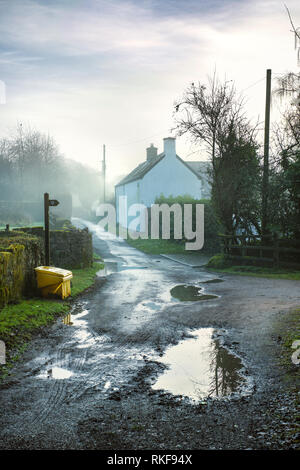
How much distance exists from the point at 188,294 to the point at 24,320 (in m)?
5.20

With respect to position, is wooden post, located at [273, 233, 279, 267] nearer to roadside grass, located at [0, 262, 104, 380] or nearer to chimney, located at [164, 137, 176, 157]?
roadside grass, located at [0, 262, 104, 380]

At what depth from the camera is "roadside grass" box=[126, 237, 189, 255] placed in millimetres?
26947

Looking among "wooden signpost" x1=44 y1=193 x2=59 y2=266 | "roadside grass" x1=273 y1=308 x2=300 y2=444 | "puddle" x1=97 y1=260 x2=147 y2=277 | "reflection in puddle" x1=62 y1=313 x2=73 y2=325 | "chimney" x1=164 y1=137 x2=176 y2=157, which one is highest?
"chimney" x1=164 y1=137 x2=176 y2=157

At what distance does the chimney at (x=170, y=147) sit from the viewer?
3944cm

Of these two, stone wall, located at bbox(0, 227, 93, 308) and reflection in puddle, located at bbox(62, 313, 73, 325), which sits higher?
stone wall, located at bbox(0, 227, 93, 308)

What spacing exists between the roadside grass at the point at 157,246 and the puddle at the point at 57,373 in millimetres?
20361

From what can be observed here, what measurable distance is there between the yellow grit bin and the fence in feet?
32.7

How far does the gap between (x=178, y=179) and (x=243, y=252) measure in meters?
22.0

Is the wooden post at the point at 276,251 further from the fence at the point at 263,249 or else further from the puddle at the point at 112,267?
the puddle at the point at 112,267

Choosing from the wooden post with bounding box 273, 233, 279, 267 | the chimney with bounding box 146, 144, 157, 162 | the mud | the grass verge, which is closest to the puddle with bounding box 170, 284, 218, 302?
the mud

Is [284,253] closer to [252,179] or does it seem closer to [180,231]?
[252,179]

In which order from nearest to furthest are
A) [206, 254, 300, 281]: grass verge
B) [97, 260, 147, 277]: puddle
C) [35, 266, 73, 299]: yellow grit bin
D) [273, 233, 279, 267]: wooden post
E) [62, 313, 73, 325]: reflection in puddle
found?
[62, 313, 73, 325]: reflection in puddle → [35, 266, 73, 299]: yellow grit bin → [206, 254, 300, 281]: grass verge → [273, 233, 279, 267]: wooden post → [97, 260, 147, 277]: puddle

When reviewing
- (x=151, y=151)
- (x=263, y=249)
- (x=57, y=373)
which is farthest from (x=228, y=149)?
(x=151, y=151)

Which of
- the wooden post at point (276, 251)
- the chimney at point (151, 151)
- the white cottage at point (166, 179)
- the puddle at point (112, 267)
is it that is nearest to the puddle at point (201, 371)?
the puddle at point (112, 267)
